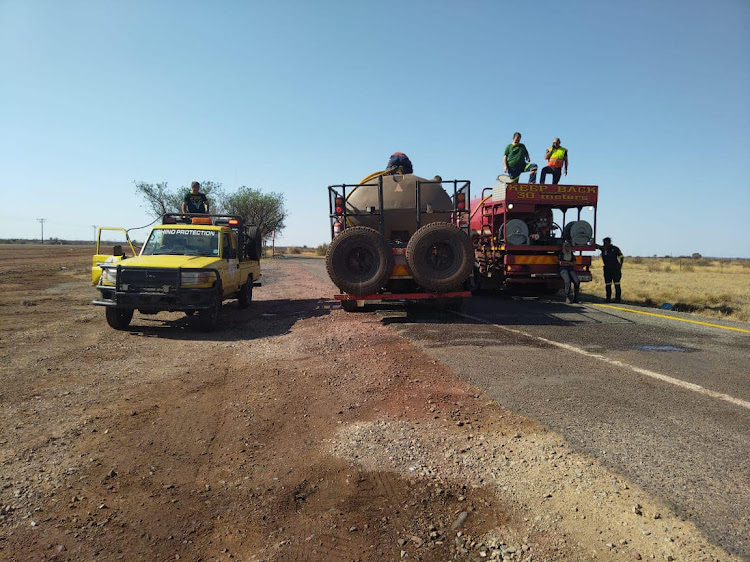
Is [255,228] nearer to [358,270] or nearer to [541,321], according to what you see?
[358,270]

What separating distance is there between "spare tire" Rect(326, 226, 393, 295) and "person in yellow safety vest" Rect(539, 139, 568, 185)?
22.7 feet

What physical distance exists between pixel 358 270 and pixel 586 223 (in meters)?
6.95

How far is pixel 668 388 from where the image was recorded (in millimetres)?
5098

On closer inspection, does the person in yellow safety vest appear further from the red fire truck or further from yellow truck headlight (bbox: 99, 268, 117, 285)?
yellow truck headlight (bbox: 99, 268, 117, 285)

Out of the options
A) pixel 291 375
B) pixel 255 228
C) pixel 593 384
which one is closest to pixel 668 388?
pixel 593 384

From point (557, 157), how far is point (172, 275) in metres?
10.6

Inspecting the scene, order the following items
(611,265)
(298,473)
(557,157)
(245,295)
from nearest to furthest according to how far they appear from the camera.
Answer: (298,473) < (245,295) < (611,265) < (557,157)

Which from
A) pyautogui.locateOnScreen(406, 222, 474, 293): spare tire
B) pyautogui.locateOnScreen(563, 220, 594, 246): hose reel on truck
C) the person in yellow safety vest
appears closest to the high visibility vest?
the person in yellow safety vest

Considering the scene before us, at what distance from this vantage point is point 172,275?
878 cm

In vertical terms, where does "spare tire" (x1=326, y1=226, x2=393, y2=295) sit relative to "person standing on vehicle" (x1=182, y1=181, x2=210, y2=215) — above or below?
below

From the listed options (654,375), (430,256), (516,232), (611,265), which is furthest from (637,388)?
(611,265)

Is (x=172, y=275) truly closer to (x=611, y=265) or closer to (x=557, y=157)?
(x=557, y=157)

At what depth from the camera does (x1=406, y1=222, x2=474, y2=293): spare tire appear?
9203 millimetres

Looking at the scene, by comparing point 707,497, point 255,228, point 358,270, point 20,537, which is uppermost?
point 255,228
